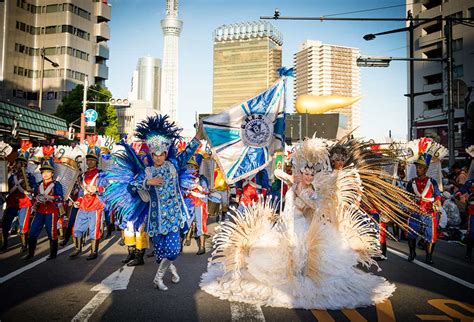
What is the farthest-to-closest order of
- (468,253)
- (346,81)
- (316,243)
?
(346,81), (468,253), (316,243)

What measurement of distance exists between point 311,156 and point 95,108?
36648mm

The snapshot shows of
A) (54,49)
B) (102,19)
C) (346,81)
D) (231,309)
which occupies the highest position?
(346,81)

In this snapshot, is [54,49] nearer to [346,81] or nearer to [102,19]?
[102,19]

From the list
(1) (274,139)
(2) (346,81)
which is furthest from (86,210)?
(2) (346,81)

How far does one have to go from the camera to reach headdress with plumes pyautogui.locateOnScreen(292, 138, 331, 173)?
512cm

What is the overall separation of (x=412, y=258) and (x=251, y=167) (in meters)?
3.59

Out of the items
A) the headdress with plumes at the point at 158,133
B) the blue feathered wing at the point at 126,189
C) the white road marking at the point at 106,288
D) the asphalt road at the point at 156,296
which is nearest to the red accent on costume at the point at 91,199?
the asphalt road at the point at 156,296

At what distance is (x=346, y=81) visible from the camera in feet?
603

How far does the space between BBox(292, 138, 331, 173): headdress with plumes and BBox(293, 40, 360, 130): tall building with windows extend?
17198 centimetres

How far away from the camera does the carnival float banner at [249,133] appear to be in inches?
264

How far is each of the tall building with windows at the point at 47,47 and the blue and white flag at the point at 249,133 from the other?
157ft

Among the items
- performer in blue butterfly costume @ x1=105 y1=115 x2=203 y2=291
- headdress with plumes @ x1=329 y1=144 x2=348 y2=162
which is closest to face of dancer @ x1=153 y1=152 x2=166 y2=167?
performer in blue butterfly costume @ x1=105 y1=115 x2=203 y2=291

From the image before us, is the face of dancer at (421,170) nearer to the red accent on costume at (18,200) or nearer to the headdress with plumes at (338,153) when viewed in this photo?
the headdress with plumes at (338,153)

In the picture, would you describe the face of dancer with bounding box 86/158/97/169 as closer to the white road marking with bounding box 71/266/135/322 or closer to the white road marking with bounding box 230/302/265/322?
the white road marking with bounding box 71/266/135/322
